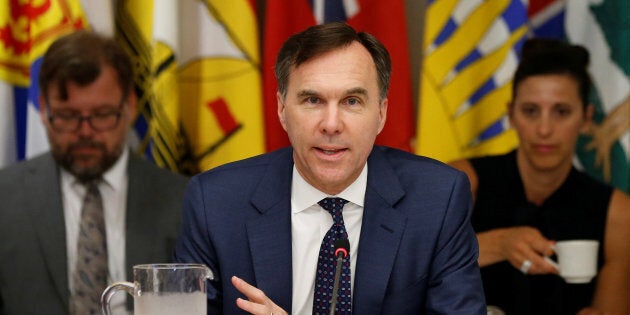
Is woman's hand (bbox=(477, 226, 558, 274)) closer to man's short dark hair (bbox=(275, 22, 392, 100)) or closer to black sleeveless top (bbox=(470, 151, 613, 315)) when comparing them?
black sleeveless top (bbox=(470, 151, 613, 315))

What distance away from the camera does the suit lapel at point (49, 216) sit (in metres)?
3.25

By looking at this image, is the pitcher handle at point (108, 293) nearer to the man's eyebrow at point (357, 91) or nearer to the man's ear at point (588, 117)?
the man's eyebrow at point (357, 91)

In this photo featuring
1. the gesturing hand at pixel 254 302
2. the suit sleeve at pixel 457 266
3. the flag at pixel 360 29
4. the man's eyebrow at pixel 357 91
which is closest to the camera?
the gesturing hand at pixel 254 302

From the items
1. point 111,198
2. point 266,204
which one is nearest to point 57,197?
point 111,198

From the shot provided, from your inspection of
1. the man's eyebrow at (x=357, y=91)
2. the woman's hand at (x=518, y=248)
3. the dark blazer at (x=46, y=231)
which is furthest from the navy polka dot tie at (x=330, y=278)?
the woman's hand at (x=518, y=248)

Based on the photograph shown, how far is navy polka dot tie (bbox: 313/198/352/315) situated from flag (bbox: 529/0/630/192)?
5.30 ft

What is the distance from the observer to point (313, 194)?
7.70 ft

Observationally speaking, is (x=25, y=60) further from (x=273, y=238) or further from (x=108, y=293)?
(x=108, y=293)

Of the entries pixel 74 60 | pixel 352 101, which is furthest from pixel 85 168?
pixel 352 101

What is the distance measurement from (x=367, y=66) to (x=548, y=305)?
160 cm

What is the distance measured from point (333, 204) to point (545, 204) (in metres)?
1.44

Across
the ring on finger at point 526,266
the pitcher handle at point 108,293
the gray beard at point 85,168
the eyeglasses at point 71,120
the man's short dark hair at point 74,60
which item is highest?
the man's short dark hair at point 74,60

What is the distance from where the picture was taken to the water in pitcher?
1579 millimetres

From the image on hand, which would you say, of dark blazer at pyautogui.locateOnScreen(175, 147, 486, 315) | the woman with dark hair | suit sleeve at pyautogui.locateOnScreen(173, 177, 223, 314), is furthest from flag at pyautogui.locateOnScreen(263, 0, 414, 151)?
suit sleeve at pyautogui.locateOnScreen(173, 177, 223, 314)
